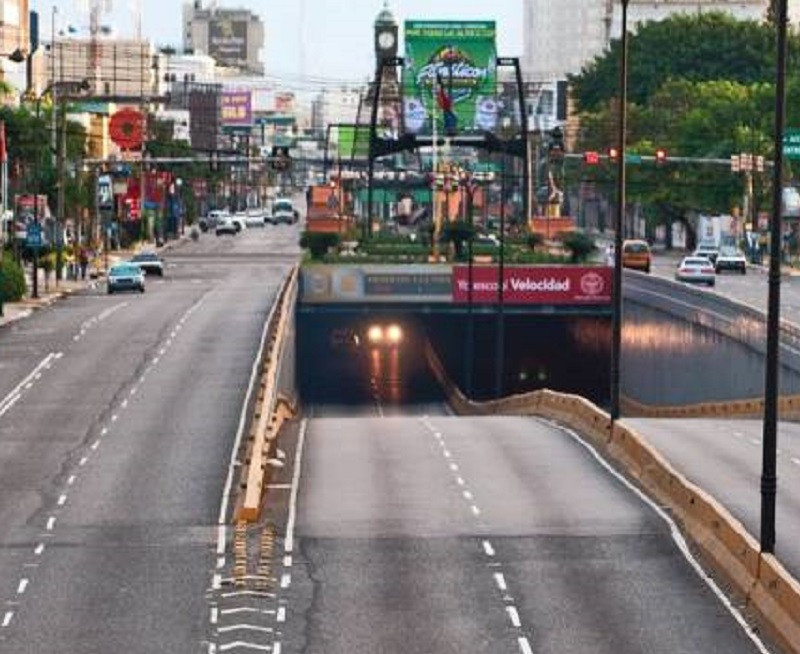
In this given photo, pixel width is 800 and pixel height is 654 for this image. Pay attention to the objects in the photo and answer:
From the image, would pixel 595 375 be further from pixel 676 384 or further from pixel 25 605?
pixel 25 605

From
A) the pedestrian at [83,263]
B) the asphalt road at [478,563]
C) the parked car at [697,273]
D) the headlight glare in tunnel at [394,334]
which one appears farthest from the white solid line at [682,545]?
the pedestrian at [83,263]

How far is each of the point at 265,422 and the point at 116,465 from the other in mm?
3986

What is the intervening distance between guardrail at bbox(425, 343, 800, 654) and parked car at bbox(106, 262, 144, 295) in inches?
2442

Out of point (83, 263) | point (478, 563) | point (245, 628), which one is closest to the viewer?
point (245, 628)

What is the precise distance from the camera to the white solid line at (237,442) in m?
46.0

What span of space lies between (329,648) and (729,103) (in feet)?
534

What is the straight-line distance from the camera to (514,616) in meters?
36.6

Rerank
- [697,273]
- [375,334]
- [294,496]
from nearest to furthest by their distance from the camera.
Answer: [294,496] < [697,273] < [375,334]

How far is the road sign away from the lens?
127875mm

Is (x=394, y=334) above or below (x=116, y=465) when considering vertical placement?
below

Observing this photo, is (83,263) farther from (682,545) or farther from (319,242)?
(682,545)

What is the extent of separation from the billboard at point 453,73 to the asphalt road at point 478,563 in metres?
121

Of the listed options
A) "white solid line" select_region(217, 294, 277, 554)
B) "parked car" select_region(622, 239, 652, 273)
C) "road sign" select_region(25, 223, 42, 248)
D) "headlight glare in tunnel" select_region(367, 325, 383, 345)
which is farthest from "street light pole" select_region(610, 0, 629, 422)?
A: "parked car" select_region(622, 239, 652, 273)

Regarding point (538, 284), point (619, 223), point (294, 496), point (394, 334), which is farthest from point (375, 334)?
point (294, 496)
